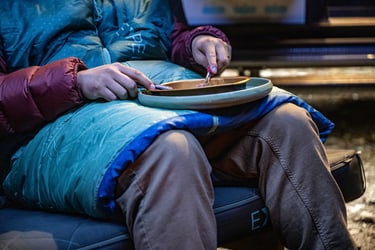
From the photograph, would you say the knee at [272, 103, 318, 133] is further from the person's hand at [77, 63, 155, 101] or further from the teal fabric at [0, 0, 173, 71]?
the teal fabric at [0, 0, 173, 71]

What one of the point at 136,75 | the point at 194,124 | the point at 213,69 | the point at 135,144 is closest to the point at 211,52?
the point at 213,69

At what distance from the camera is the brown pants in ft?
3.82

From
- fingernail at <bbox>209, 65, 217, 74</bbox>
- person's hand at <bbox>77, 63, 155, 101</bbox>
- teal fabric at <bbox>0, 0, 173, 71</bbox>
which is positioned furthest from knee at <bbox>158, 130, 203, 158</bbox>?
teal fabric at <bbox>0, 0, 173, 71</bbox>

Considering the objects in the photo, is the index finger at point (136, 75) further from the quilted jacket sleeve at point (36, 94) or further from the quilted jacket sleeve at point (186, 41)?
the quilted jacket sleeve at point (186, 41)

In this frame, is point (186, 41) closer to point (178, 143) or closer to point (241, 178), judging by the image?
point (241, 178)

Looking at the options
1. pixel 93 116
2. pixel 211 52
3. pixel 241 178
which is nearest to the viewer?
pixel 93 116

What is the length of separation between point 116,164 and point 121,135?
7cm

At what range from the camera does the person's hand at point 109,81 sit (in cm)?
137

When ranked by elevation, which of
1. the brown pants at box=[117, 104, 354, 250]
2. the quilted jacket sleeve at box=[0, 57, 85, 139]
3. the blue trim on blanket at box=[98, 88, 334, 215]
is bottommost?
the brown pants at box=[117, 104, 354, 250]

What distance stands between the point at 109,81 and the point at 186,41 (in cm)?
44

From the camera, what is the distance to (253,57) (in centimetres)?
294

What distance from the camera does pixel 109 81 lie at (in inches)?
53.8

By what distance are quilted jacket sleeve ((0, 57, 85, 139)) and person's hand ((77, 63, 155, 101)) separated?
2 centimetres

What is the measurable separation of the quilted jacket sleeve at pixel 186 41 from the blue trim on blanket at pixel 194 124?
346 mm
